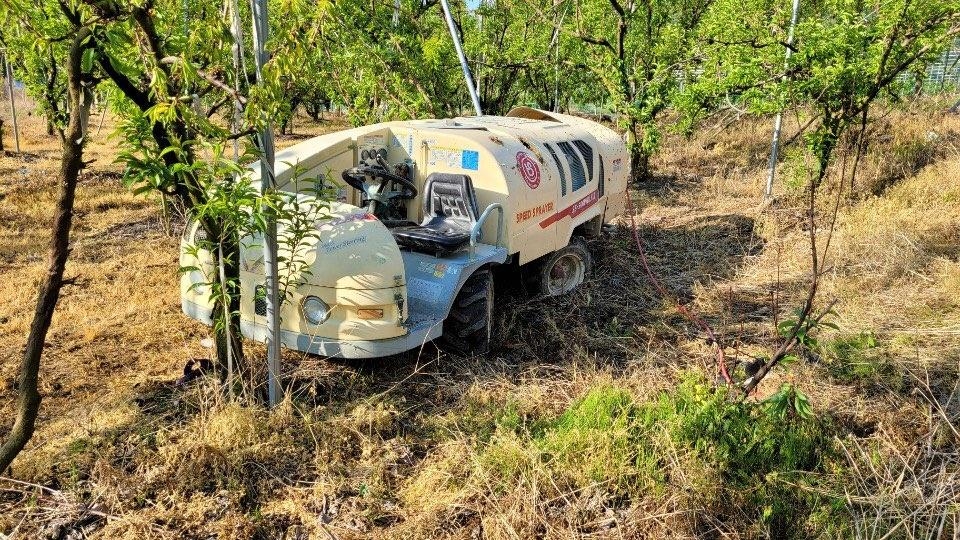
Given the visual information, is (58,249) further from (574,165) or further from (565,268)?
(565,268)

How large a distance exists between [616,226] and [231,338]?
6.54 meters

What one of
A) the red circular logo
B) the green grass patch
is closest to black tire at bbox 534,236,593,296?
the red circular logo

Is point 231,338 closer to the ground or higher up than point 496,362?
higher up

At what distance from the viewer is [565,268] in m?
7.00

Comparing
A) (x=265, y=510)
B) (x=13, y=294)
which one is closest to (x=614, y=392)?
(x=265, y=510)

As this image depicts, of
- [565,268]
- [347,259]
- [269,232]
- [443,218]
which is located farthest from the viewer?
[565,268]

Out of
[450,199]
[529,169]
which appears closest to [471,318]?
[450,199]

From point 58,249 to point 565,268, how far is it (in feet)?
16.1

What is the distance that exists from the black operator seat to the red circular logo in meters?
0.47

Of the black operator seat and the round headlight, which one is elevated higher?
the black operator seat

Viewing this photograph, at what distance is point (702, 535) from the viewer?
311cm

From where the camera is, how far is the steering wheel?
210 inches

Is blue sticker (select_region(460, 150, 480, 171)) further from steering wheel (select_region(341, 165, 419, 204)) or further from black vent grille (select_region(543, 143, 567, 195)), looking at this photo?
black vent grille (select_region(543, 143, 567, 195))

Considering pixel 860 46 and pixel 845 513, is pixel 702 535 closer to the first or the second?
pixel 845 513
